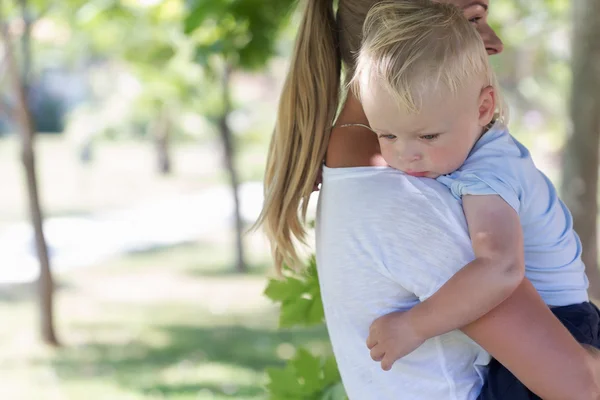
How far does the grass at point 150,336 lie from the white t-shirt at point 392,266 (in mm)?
2821

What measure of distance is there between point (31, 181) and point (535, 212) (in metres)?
5.67

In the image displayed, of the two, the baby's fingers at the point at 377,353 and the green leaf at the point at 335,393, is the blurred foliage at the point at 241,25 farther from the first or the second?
the baby's fingers at the point at 377,353

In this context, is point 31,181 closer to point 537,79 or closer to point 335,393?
point 335,393

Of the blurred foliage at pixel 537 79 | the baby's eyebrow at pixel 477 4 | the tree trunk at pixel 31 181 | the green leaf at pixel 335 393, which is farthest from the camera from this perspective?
the blurred foliage at pixel 537 79

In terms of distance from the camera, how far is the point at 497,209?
4.36 feet

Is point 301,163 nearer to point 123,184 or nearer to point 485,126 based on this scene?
point 485,126

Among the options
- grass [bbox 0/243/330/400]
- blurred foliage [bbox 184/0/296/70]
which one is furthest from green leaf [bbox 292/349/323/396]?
grass [bbox 0/243/330/400]

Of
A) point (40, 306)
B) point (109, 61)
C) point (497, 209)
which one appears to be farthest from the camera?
point (109, 61)

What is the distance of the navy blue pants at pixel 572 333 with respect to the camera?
4.55 feet

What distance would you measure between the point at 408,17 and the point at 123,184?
55.6 ft

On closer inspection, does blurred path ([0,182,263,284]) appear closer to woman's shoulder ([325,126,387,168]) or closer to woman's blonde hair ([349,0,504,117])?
woman's shoulder ([325,126,387,168])

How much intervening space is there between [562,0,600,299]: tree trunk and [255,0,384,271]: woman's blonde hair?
4190 millimetres

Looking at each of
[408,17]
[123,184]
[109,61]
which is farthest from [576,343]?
[109,61]

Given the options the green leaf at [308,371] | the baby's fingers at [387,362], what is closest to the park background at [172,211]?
the green leaf at [308,371]
